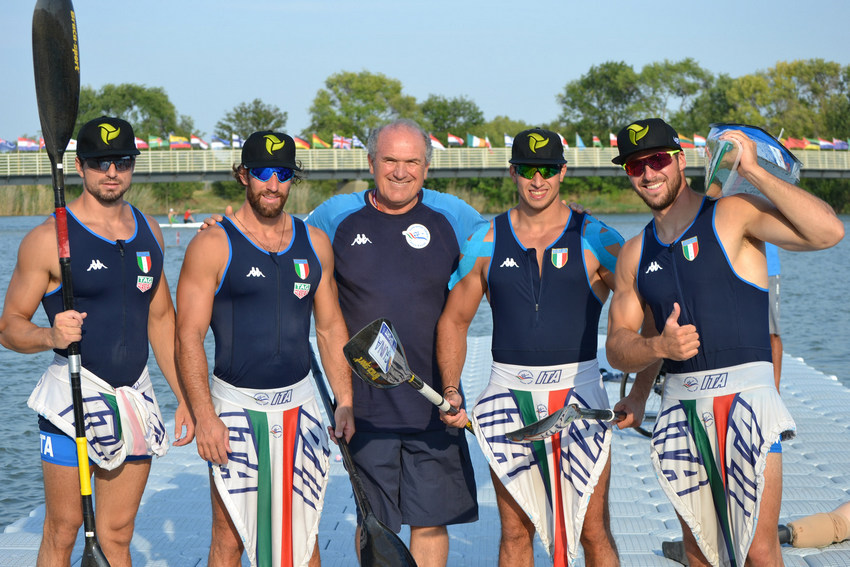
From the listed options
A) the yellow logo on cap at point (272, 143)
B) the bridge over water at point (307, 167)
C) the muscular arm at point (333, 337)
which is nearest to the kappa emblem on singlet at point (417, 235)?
the muscular arm at point (333, 337)

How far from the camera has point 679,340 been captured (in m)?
3.53

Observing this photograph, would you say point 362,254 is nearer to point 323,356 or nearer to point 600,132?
point 323,356

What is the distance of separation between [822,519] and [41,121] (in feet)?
15.1

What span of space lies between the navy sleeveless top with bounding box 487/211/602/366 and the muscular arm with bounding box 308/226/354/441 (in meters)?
0.77

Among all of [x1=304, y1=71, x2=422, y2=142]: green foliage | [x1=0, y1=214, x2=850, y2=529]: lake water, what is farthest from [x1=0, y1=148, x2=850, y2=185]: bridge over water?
[x1=304, y1=71, x2=422, y2=142]: green foliage

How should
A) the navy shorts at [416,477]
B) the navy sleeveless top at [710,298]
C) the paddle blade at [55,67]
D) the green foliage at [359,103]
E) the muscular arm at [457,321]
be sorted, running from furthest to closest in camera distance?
the green foliage at [359,103]
the navy shorts at [416,477]
the muscular arm at [457,321]
the paddle blade at [55,67]
the navy sleeveless top at [710,298]

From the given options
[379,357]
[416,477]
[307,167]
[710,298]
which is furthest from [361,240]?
[307,167]

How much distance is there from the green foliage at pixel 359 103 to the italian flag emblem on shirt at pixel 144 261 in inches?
2986

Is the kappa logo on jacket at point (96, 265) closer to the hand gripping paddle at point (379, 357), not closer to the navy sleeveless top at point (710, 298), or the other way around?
the hand gripping paddle at point (379, 357)

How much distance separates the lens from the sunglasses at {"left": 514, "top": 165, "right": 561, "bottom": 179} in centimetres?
430

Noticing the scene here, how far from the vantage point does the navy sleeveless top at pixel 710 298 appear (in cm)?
373

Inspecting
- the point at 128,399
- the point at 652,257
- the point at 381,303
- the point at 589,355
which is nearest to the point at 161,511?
the point at 128,399

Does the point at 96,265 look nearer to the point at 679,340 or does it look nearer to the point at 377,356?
the point at 377,356

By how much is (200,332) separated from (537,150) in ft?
5.79
